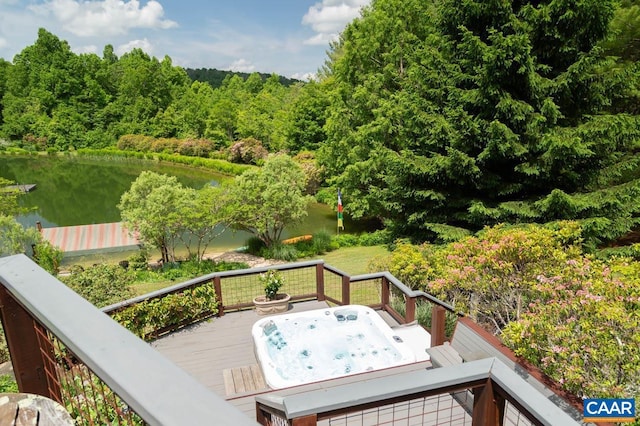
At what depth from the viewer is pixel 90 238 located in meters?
17.8

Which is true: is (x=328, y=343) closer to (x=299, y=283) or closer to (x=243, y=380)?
(x=243, y=380)

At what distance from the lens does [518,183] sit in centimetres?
1108

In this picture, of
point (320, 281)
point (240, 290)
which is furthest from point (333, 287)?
point (320, 281)

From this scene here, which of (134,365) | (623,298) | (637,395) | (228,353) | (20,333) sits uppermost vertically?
(134,365)

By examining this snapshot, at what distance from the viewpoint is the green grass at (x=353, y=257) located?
44.1ft

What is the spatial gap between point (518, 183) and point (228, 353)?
8.86 metres

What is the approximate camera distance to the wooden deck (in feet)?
18.4

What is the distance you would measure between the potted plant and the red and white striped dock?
10767mm

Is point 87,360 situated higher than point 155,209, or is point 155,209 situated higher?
point 87,360

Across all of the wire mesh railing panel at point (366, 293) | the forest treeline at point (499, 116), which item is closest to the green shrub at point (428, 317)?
the wire mesh railing panel at point (366, 293)

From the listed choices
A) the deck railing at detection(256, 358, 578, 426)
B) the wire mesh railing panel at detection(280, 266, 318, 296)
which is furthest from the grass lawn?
the deck railing at detection(256, 358, 578, 426)

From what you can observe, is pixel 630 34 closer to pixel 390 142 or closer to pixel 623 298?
pixel 390 142

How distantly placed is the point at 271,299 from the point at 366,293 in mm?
3833

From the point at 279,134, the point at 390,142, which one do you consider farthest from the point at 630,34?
the point at 279,134
